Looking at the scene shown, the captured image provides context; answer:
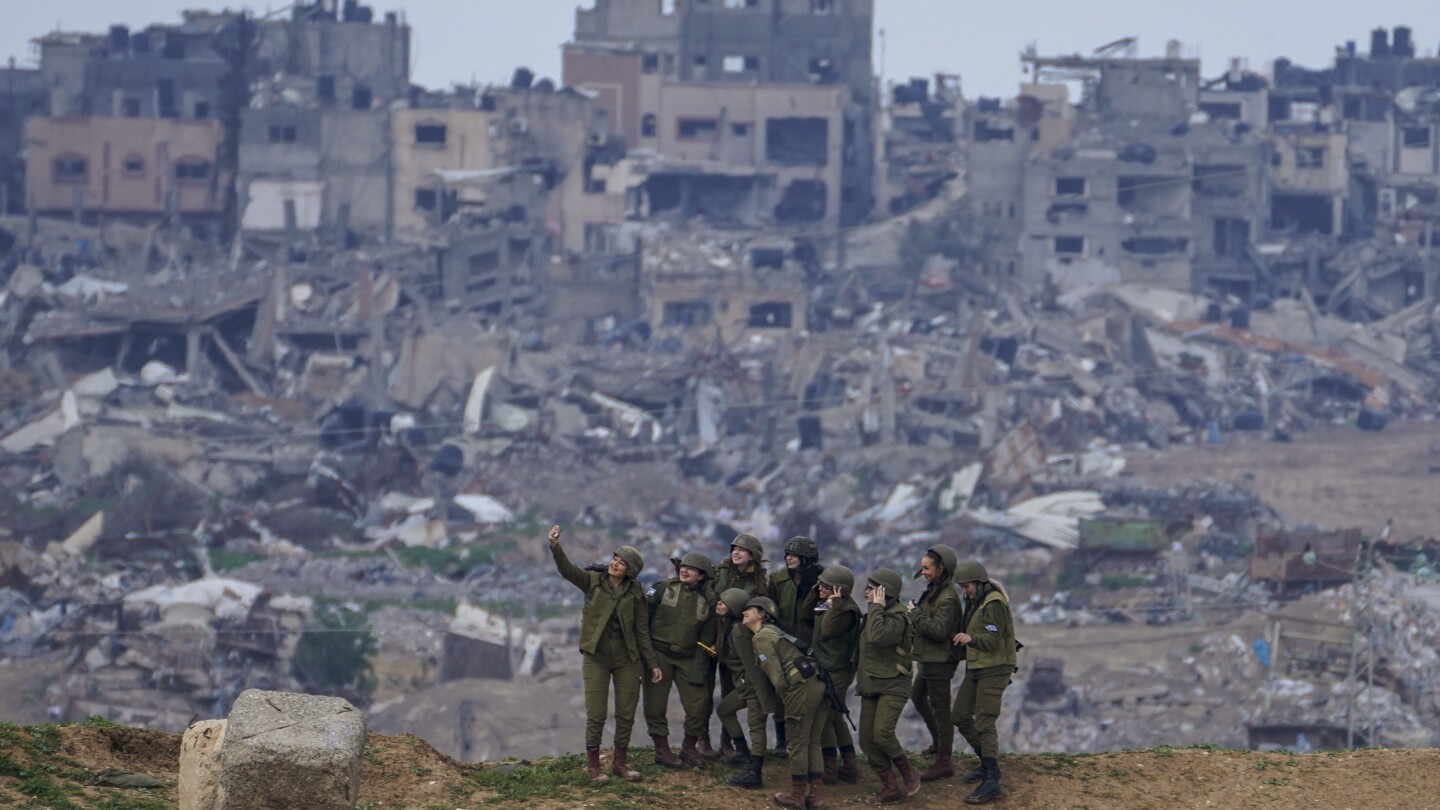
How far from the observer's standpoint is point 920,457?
37.9 meters

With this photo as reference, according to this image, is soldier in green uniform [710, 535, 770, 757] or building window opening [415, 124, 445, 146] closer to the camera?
soldier in green uniform [710, 535, 770, 757]

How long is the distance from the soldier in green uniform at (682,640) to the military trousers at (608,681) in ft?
0.41

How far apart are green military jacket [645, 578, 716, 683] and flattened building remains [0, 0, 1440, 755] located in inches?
565

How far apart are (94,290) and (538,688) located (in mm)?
29078

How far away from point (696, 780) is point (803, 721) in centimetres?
80

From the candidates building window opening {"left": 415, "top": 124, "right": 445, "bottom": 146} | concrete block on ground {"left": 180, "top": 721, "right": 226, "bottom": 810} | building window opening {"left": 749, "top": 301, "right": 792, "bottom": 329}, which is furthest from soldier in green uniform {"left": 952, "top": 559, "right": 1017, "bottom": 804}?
building window opening {"left": 415, "top": 124, "right": 445, "bottom": 146}

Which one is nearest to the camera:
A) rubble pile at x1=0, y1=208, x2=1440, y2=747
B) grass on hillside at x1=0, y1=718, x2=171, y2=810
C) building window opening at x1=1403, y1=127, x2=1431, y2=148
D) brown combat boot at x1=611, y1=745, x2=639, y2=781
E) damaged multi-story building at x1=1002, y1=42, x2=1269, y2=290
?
grass on hillside at x1=0, y1=718, x2=171, y2=810

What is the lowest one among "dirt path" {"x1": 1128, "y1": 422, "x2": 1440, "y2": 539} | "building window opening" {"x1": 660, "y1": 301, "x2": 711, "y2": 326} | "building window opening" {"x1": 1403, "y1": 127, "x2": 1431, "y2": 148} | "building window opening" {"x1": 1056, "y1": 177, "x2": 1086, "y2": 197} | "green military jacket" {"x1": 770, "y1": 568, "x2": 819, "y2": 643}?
"dirt path" {"x1": 1128, "y1": 422, "x2": 1440, "y2": 539}

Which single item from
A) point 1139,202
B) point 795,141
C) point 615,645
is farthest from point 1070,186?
point 615,645

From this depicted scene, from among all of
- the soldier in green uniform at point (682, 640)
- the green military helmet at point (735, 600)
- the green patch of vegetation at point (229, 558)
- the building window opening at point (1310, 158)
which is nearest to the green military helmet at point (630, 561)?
the soldier in green uniform at point (682, 640)

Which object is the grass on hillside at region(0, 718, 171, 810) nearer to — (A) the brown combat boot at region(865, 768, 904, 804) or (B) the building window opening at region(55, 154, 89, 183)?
(A) the brown combat boot at region(865, 768, 904, 804)

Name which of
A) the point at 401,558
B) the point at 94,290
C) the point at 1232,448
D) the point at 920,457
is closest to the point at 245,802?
the point at 401,558

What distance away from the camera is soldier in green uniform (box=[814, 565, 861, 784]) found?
10.2 meters

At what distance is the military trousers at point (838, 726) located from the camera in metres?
10.3
